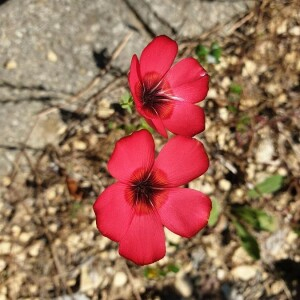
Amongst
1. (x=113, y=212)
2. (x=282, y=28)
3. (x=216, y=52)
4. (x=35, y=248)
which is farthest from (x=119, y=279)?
(x=282, y=28)

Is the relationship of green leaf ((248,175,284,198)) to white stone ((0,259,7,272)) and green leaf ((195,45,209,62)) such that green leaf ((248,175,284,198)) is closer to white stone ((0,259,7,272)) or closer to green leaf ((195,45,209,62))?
green leaf ((195,45,209,62))

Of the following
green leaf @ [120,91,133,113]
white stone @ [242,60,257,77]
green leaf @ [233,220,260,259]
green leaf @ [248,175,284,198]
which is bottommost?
green leaf @ [233,220,260,259]

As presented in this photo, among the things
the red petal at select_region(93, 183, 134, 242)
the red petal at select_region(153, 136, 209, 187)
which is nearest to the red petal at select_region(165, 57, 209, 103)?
the red petal at select_region(153, 136, 209, 187)

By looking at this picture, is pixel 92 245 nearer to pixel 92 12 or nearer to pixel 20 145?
pixel 20 145

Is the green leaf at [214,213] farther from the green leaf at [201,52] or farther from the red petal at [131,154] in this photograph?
the red petal at [131,154]

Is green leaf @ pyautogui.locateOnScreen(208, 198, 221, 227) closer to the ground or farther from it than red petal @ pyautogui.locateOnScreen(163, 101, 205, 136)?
closer to the ground
